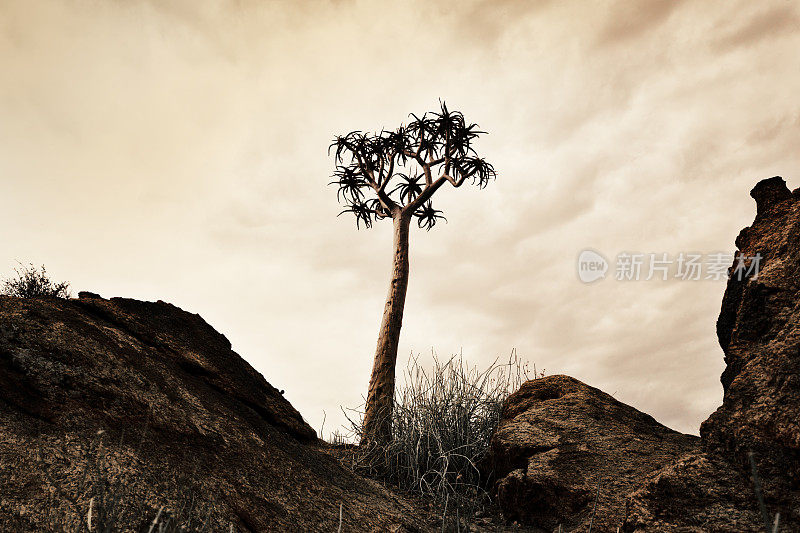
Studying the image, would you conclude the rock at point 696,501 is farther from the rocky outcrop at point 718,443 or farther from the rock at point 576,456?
the rock at point 576,456

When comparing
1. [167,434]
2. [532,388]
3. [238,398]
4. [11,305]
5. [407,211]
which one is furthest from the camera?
[407,211]

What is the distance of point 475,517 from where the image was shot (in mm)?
4387

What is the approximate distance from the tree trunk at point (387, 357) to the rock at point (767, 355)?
3.38 meters

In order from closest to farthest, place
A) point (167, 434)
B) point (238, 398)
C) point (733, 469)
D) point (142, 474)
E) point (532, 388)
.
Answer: point (142, 474)
point (733, 469)
point (167, 434)
point (238, 398)
point (532, 388)

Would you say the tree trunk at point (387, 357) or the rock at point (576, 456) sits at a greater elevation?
the tree trunk at point (387, 357)

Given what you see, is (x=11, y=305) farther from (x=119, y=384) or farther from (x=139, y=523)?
(x=139, y=523)

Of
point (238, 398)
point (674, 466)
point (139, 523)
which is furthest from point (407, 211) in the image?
point (139, 523)

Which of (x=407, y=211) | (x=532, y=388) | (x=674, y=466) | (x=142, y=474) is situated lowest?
(x=142, y=474)

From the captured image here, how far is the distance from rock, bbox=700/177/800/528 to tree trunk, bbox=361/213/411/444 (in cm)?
338

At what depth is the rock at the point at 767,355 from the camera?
2.63 meters

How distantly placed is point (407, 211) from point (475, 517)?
12.7 feet

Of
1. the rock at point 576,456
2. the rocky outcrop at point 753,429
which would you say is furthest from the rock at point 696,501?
the rock at point 576,456

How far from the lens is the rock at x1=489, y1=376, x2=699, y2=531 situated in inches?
150

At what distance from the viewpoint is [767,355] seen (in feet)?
9.48
